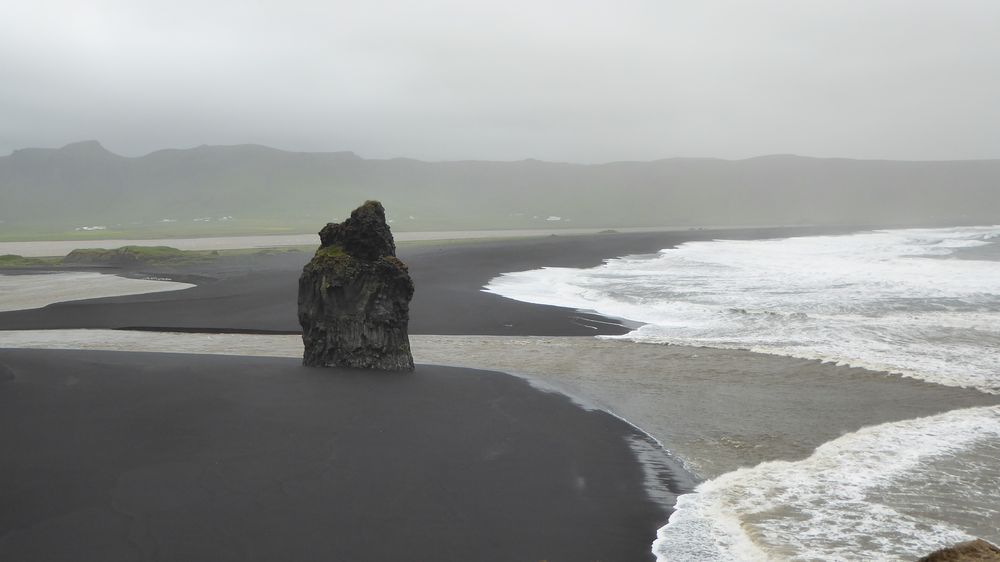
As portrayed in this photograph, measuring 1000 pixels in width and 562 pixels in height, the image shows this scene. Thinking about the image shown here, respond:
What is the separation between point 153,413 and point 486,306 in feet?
58.4

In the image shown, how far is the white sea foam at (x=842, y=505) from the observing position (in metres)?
8.54

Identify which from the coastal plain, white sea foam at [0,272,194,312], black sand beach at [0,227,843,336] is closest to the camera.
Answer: the coastal plain

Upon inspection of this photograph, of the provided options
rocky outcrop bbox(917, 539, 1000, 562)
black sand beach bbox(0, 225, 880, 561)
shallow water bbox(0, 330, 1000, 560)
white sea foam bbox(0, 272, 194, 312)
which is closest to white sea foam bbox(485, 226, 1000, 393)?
shallow water bbox(0, 330, 1000, 560)

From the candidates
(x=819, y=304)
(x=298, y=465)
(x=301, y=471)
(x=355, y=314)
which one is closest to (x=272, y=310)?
(x=355, y=314)

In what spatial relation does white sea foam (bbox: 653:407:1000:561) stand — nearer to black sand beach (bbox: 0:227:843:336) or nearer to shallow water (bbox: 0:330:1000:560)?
shallow water (bbox: 0:330:1000:560)

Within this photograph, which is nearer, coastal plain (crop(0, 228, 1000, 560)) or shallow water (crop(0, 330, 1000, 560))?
coastal plain (crop(0, 228, 1000, 560))

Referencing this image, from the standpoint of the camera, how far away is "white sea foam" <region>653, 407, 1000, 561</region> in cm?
854

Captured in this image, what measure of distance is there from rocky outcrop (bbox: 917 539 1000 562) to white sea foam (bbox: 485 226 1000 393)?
12525 mm

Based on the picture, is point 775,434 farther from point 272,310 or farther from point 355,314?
point 272,310

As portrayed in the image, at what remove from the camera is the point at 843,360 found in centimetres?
1909

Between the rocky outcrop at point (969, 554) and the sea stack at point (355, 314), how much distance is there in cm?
1296

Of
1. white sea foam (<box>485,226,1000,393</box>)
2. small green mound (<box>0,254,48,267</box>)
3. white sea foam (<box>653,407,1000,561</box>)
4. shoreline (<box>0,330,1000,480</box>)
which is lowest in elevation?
white sea foam (<box>653,407,1000,561</box>)

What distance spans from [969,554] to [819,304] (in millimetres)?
A: 25452

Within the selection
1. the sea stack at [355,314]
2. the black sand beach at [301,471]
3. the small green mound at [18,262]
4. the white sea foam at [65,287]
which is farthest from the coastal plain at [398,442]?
the small green mound at [18,262]
